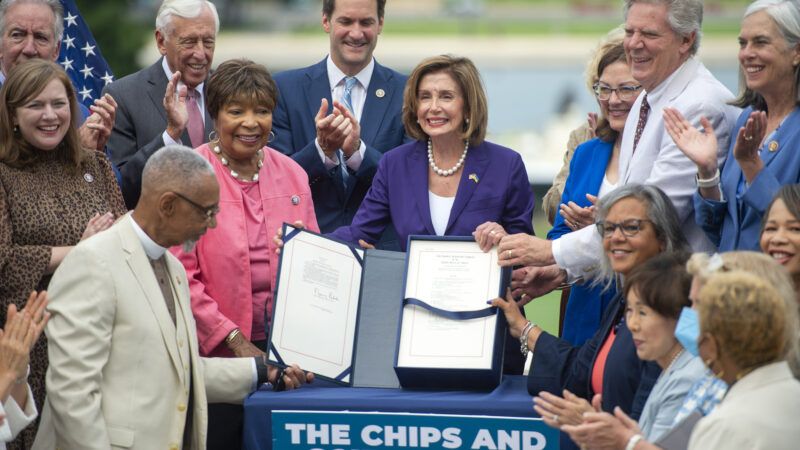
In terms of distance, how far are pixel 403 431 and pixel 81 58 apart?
369cm

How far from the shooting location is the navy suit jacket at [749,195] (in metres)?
5.56

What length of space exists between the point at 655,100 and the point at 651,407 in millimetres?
1781

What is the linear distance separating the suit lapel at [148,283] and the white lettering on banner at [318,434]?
60 centimetres

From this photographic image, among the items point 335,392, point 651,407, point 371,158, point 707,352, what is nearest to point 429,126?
point 371,158

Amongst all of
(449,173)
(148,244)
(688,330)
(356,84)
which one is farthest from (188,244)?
(356,84)

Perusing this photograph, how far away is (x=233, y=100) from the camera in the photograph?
20.8ft

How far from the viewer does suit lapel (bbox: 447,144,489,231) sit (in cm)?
632

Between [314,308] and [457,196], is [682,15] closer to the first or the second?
[457,196]

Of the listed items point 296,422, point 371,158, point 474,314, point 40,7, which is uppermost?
point 40,7

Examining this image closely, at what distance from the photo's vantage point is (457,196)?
20.8 feet

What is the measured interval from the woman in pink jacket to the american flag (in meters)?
1.94

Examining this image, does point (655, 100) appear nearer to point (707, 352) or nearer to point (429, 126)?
point (429, 126)

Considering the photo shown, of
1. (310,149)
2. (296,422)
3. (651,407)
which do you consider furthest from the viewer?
(310,149)

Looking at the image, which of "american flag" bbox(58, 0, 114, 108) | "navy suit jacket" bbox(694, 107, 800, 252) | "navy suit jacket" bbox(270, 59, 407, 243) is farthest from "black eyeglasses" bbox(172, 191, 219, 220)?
"american flag" bbox(58, 0, 114, 108)
